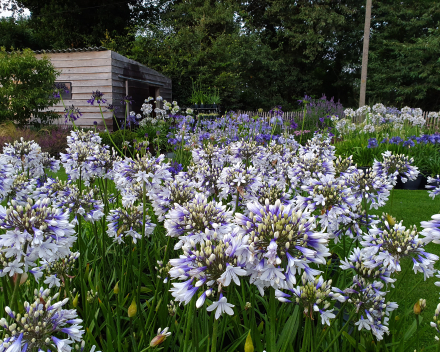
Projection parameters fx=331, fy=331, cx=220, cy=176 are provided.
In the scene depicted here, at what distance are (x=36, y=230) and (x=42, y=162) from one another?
8.01ft

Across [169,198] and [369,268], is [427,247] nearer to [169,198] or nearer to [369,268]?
[369,268]

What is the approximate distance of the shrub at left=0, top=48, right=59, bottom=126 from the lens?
12.1 meters

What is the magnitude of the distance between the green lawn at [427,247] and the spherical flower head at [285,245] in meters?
1.91

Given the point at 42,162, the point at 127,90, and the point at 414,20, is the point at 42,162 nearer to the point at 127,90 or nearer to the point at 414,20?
the point at 127,90

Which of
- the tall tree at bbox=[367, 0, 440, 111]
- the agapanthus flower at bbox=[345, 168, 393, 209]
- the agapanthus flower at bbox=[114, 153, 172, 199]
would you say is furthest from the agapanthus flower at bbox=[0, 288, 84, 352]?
the tall tree at bbox=[367, 0, 440, 111]

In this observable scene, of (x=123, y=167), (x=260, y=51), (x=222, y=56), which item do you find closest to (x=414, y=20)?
(x=260, y=51)

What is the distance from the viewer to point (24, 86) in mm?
12531

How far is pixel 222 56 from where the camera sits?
20.6m

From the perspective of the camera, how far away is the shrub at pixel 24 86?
12.1 meters

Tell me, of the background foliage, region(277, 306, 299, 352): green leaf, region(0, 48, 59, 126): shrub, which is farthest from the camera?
the background foliage

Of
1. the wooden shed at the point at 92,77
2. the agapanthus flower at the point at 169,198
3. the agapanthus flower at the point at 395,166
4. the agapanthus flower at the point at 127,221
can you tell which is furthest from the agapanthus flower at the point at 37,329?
the wooden shed at the point at 92,77

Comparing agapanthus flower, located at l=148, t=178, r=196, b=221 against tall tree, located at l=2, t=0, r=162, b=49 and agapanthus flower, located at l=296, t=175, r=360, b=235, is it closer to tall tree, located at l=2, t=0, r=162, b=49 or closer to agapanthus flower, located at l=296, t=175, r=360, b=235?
agapanthus flower, located at l=296, t=175, r=360, b=235

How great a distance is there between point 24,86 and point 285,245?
1417 cm

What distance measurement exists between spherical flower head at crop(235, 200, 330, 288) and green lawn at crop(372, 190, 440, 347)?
191 centimetres
